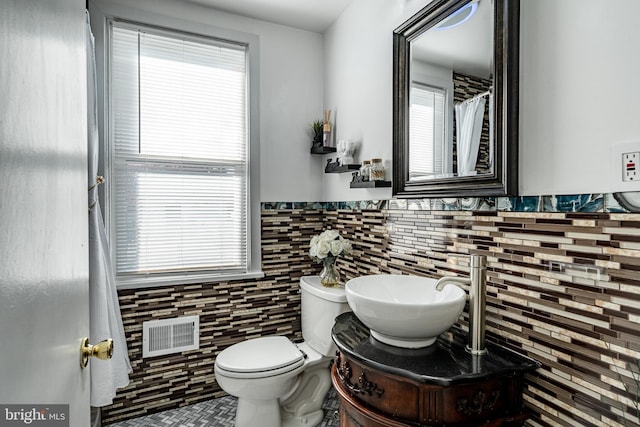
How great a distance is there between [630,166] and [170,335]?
2.38m

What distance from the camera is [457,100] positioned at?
4.93ft

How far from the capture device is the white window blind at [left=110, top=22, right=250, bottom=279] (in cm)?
217

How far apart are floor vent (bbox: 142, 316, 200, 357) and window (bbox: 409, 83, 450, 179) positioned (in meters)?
1.69

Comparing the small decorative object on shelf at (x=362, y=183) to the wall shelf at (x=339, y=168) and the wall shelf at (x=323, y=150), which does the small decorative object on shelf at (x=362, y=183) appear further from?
the wall shelf at (x=323, y=150)

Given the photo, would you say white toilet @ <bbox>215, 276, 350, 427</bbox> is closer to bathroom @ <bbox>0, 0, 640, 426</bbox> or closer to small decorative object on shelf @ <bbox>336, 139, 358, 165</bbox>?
bathroom @ <bbox>0, 0, 640, 426</bbox>

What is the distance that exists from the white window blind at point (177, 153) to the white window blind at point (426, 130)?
1226 mm

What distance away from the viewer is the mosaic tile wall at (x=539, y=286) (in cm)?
94

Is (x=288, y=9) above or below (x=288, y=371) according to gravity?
above

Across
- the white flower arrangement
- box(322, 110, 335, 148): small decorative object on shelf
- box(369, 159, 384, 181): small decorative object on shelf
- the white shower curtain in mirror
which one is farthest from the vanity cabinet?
box(322, 110, 335, 148): small decorative object on shelf

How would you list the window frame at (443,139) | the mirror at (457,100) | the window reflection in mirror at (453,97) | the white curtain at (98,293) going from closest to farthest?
the mirror at (457,100) → the window reflection in mirror at (453,97) → the window frame at (443,139) → the white curtain at (98,293)

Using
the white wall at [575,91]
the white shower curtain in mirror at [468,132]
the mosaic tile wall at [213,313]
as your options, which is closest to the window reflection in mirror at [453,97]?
the white shower curtain in mirror at [468,132]

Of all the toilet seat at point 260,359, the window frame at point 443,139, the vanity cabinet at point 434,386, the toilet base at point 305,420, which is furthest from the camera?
the toilet base at point 305,420

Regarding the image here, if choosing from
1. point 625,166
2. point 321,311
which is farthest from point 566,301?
point 321,311

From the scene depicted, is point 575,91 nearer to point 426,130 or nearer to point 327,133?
point 426,130
